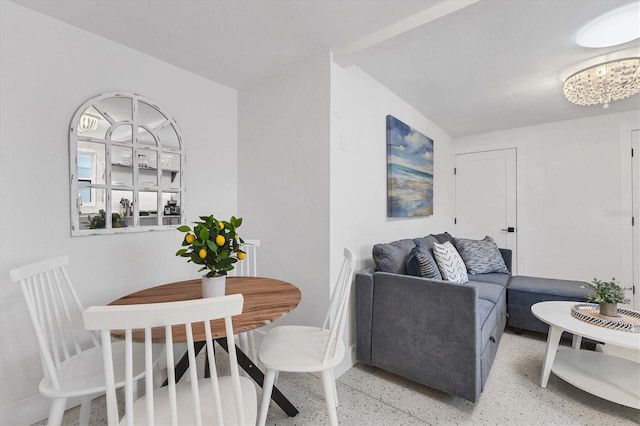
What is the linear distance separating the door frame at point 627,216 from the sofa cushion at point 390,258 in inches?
115

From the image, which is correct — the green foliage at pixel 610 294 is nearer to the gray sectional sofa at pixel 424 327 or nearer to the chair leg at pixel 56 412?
the gray sectional sofa at pixel 424 327

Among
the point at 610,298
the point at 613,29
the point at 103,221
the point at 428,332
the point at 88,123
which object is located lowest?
the point at 428,332

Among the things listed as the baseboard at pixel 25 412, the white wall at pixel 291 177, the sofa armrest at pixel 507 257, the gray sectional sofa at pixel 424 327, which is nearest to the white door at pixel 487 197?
the sofa armrest at pixel 507 257

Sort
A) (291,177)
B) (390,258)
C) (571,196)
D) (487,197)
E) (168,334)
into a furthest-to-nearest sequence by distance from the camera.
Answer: (487,197) < (571,196) < (291,177) < (390,258) < (168,334)

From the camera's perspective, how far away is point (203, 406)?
3.31ft

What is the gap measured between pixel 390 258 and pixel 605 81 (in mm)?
2098

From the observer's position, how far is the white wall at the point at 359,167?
2.10 m

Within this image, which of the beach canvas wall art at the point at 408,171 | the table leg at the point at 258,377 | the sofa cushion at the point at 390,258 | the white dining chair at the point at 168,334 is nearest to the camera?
the white dining chair at the point at 168,334

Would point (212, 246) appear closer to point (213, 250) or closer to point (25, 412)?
point (213, 250)

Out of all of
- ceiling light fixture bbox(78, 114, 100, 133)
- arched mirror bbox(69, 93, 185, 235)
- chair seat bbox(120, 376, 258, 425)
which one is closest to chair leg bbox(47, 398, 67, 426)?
chair seat bbox(120, 376, 258, 425)

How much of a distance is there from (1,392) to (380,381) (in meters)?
2.16

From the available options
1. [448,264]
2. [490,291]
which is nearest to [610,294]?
[490,291]

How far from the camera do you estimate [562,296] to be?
2520mm

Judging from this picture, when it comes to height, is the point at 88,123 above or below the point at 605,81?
below
